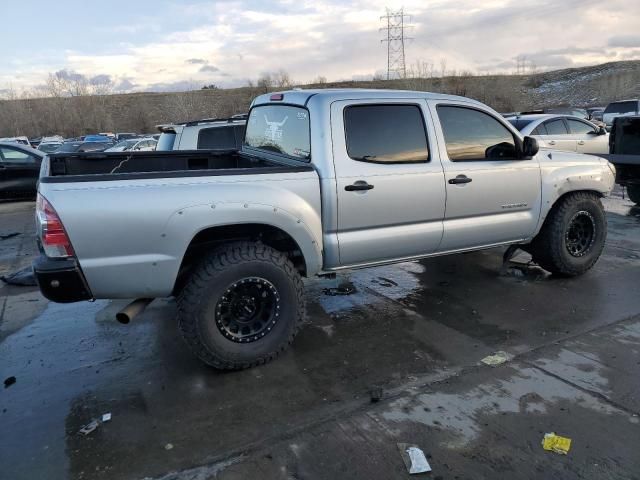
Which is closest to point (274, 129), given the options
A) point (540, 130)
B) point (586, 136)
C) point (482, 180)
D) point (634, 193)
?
point (482, 180)

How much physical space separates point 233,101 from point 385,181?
71.1 meters

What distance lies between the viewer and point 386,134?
14.3ft

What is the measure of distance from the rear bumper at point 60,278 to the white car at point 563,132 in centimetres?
992

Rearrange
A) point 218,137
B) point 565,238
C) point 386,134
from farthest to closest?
point 218,137 < point 565,238 < point 386,134

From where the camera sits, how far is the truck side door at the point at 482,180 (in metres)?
4.61

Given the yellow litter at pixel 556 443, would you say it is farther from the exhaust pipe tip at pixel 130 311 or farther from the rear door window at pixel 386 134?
the exhaust pipe tip at pixel 130 311

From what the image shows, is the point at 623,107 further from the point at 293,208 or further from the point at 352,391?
the point at 352,391

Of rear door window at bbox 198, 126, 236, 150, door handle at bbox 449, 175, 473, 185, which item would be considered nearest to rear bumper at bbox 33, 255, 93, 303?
door handle at bbox 449, 175, 473, 185

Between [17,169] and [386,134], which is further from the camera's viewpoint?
[17,169]

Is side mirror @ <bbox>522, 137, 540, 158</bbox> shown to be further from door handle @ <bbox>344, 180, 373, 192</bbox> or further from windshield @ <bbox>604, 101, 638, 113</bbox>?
windshield @ <bbox>604, 101, 638, 113</bbox>

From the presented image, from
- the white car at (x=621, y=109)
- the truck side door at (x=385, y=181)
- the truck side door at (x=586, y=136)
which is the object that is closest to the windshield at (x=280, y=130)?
the truck side door at (x=385, y=181)

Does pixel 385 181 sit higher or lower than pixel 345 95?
lower

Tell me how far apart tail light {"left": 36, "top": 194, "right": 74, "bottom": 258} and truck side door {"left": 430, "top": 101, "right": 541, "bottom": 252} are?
308cm

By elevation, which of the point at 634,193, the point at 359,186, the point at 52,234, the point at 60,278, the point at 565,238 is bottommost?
Answer: the point at 634,193
